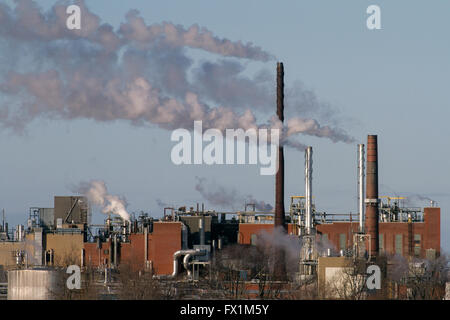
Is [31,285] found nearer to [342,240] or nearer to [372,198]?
[372,198]

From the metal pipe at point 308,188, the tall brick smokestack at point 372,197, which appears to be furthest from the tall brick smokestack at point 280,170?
the tall brick smokestack at point 372,197

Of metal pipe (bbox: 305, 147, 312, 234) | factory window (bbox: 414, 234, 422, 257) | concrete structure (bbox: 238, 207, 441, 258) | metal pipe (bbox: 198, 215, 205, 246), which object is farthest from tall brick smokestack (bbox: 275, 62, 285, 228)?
factory window (bbox: 414, 234, 422, 257)

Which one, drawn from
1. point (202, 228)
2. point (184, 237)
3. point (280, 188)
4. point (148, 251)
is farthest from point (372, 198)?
point (148, 251)

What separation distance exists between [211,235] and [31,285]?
39.1 meters

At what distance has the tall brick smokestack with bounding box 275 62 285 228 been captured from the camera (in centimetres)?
9481

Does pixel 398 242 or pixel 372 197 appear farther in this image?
pixel 398 242

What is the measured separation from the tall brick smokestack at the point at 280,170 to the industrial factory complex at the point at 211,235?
0.25ft

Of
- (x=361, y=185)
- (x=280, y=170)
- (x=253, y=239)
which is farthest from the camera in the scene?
(x=253, y=239)

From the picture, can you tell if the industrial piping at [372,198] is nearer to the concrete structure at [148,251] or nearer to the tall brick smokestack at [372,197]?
the tall brick smokestack at [372,197]

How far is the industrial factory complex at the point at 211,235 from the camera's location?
90.6 meters

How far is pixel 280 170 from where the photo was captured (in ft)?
311
